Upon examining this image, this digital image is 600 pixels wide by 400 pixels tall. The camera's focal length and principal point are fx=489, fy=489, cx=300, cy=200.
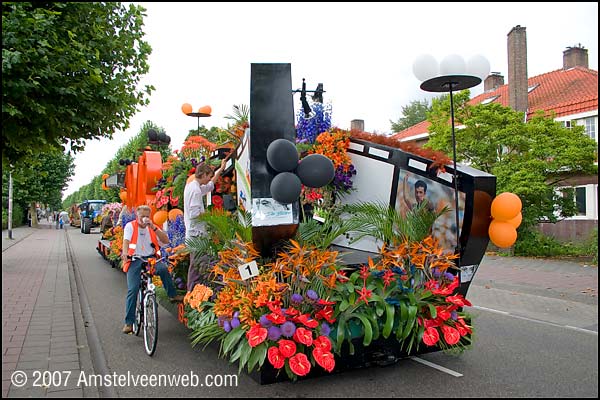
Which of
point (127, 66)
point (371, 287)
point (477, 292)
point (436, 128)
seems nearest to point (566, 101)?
point (436, 128)

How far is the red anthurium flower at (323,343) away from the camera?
424 cm

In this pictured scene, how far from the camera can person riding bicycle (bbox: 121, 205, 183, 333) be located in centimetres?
591

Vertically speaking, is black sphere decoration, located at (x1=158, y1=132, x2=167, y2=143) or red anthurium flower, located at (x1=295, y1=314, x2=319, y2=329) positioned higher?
black sphere decoration, located at (x1=158, y1=132, x2=167, y2=143)

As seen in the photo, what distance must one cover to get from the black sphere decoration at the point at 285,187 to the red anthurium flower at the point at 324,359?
134 cm

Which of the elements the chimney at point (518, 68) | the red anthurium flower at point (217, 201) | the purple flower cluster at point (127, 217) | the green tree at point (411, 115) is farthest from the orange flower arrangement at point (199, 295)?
the green tree at point (411, 115)

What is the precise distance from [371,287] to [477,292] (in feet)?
21.1

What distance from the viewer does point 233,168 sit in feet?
21.7

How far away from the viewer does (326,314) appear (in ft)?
14.4

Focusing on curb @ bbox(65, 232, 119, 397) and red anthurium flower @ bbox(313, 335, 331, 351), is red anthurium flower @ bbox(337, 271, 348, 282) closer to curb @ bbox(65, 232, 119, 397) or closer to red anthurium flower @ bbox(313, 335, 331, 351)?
red anthurium flower @ bbox(313, 335, 331, 351)

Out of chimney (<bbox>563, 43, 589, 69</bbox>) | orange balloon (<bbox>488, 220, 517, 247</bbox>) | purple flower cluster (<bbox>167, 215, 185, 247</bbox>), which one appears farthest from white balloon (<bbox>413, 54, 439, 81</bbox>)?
chimney (<bbox>563, 43, 589, 69</bbox>)

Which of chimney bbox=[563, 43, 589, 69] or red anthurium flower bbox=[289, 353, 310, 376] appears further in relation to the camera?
chimney bbox=[563, 43, 589, 69]

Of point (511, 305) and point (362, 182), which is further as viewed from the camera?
point (511, 305)

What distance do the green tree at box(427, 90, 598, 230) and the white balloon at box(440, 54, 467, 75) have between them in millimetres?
9853

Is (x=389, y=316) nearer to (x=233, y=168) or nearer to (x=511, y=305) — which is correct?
(x=233, y=168)
